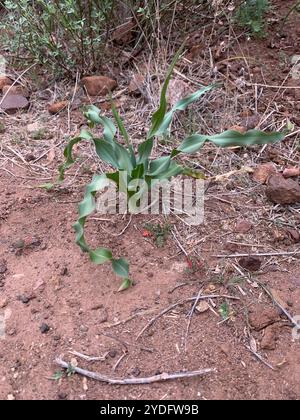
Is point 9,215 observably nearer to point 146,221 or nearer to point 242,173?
point 146,221

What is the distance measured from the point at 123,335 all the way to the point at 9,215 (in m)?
0.80

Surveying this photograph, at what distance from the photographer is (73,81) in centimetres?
296

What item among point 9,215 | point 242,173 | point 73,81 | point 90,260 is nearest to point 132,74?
point 73,81

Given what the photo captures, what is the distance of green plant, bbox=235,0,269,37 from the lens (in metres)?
2.85

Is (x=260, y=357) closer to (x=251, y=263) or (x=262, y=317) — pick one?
(x=262, y=317)

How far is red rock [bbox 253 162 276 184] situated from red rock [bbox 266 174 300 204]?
11cm

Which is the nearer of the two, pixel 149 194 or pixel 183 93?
pixel 149 194

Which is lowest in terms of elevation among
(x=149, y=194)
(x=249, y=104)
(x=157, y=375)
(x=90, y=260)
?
(x=157, y=375)

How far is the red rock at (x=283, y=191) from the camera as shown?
215 cm

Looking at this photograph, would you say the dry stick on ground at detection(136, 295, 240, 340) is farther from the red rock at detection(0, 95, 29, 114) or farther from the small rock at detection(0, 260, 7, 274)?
the red rock at detection(0, 95, 29, 114)

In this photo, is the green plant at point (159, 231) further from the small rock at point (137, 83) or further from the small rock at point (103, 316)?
the small rock at point (137, 83)

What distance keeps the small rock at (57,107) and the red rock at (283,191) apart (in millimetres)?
1235

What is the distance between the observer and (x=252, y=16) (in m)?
2.90

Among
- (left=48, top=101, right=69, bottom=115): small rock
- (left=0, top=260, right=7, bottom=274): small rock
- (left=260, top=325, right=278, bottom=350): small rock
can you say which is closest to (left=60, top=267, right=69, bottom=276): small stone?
(left=0, top=260, right=7, bottom=274): small rock
